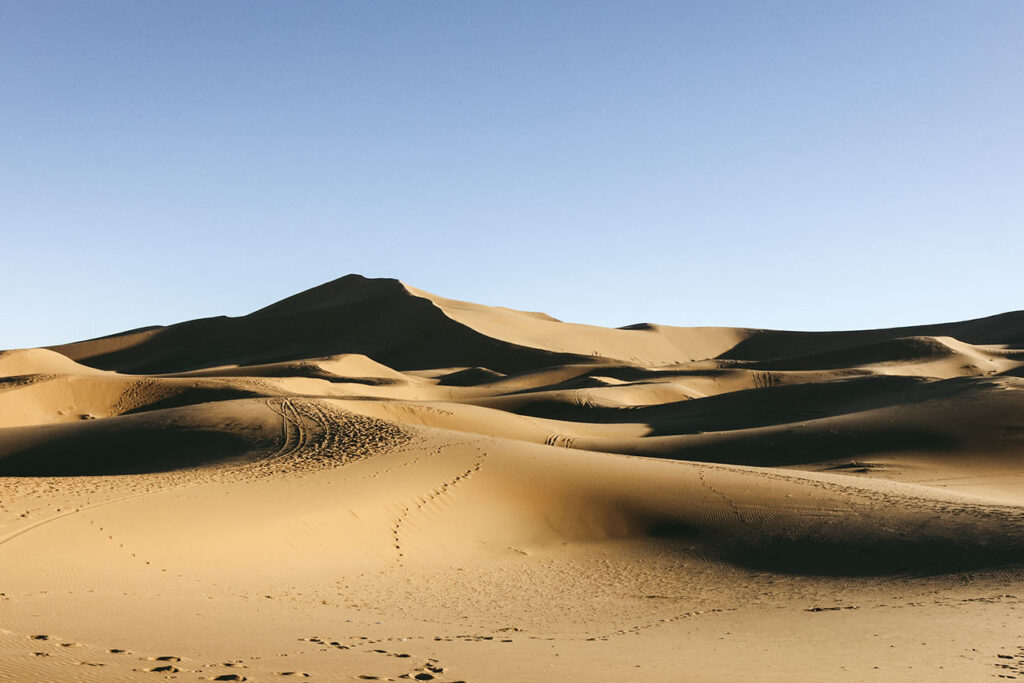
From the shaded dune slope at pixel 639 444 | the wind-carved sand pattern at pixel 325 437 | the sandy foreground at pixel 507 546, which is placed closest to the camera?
the sandy foreground at pixel 507 546

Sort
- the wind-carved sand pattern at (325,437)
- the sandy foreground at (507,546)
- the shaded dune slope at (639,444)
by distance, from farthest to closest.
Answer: the wind-carved sand pattern at (325,437) → the shaded dune slope at (639,444) → the sandy foreground at (507,546)

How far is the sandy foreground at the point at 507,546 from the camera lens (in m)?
6.34

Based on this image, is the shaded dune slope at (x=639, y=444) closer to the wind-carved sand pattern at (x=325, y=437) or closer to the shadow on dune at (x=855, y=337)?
the wind-carved sand pattern at (x=325, y=437)

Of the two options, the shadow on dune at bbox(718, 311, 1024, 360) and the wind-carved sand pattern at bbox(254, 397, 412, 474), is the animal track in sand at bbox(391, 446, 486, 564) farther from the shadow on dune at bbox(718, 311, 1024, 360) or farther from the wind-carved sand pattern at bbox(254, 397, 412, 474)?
the shadow on dune at bbox(718, 311, 1024, 360)

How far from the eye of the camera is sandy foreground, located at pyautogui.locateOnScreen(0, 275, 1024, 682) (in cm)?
634

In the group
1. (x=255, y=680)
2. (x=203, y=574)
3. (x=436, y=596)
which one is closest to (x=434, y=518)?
(x=436, y=596)

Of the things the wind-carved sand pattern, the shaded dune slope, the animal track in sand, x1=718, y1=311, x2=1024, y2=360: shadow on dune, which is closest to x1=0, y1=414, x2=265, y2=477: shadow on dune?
the shaded dune slope

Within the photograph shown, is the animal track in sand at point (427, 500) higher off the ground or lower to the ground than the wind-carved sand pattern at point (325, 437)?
lower

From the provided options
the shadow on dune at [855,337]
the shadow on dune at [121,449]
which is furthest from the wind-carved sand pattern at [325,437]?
the shadow on dune at [855,337]

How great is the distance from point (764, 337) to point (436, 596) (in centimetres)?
6821

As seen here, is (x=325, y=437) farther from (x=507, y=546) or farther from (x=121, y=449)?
(x=507, y=546)

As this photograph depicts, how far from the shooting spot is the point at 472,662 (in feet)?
20.2

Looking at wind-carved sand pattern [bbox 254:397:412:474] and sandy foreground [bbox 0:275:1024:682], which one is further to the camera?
wind-carved sand pattern [bbox 254:397:412:474]

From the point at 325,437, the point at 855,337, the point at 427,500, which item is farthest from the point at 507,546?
the point at 855,337
